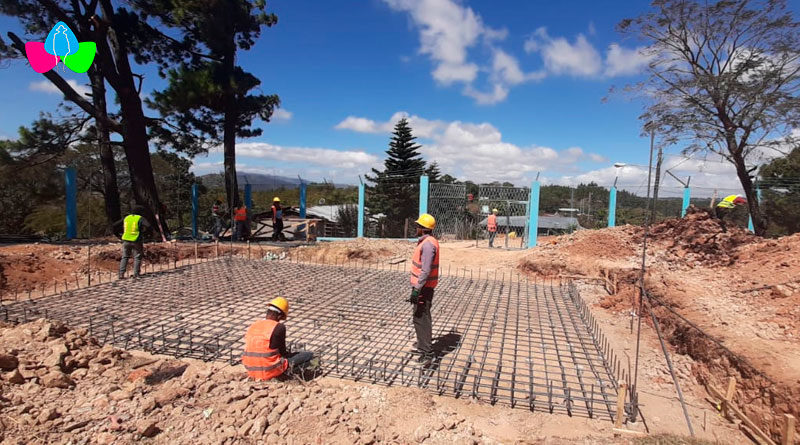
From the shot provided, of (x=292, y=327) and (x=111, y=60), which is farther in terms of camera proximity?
(x=111, y=60)

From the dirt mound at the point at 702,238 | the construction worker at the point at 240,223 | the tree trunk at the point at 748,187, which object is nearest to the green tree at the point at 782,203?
the tree trunk at the point at 748,187

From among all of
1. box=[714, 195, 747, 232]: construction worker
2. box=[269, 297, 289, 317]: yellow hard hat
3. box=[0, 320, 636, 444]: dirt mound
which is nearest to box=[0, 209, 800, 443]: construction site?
box=[0, 320, 636, 444]: dirt mound

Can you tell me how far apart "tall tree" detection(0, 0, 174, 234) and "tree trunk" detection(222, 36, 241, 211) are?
2288 mm

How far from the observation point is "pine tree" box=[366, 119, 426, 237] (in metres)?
20.9

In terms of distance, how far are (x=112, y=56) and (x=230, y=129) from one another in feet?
11.7

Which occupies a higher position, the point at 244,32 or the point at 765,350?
the point at 244,32

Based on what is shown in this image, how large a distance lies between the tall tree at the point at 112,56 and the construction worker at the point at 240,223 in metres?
2.09

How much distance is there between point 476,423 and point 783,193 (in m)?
13.9

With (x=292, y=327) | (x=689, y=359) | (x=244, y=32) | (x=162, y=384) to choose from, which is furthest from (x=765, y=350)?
(x=244, y=32)

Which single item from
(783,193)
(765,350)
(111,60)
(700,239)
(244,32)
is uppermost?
(244,32)

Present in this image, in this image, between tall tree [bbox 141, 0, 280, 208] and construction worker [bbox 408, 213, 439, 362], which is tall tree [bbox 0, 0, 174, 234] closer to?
tall tree [bbox 141, 0, 280, 208]

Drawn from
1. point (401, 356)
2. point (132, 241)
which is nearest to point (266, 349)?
point (401, 356)

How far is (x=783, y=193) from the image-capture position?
11508 mm

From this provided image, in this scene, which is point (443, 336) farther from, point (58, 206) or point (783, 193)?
point (58, 206)
